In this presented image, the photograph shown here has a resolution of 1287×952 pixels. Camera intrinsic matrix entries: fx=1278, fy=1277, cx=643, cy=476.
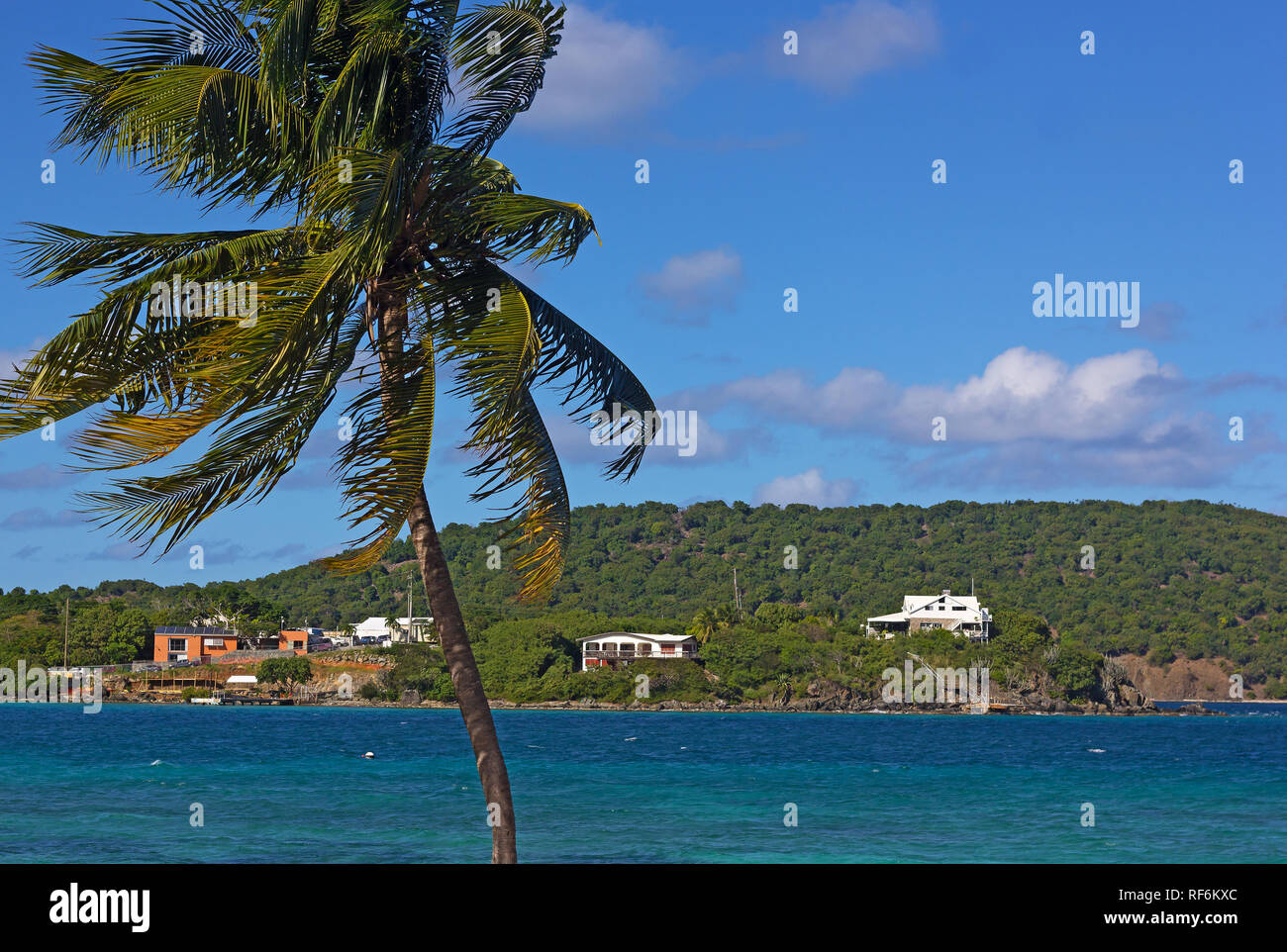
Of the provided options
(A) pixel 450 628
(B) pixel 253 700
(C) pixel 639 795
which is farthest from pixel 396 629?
(A) pixel 450 628

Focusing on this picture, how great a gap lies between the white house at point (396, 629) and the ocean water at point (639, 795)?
31939 millimetres

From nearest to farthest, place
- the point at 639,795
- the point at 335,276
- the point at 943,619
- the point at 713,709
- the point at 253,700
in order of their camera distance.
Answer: the point at 335,276 → the point at 639,795 → the point at 713,709 → the point at 253,700 → the point at 943,619

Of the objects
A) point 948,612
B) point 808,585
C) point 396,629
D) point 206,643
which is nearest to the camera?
point 948,612

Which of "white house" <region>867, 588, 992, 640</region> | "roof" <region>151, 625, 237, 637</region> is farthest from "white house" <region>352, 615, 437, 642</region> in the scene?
"white house" <region>867, 588, 992, 640</region>

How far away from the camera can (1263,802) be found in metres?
48.3

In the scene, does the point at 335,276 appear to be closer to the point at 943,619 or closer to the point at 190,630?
the point at 943,619

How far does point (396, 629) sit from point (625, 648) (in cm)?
2498

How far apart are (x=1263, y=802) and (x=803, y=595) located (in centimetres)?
11149

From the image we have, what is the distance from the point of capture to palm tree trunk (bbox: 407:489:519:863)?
9.87m

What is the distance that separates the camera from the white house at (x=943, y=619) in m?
127

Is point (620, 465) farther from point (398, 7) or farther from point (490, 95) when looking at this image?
point (398, 7)

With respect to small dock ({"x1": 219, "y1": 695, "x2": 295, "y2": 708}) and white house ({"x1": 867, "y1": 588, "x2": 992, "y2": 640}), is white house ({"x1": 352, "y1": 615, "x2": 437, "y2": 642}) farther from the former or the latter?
white house ({"x1": 867, "y1": 588, "x2": 992, "y2": 640})

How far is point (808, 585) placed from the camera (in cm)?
16375
